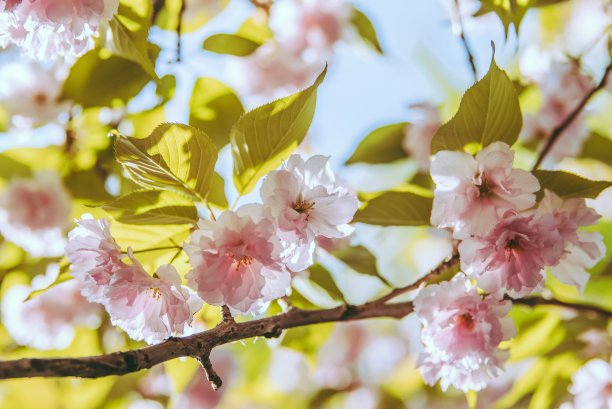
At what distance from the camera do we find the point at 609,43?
3.08 feet

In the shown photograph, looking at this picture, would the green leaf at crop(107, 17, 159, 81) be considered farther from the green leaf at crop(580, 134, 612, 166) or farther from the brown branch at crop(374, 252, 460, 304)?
the green leaf at crop(580, 134, 612, 166)

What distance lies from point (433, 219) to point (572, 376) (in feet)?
1.93

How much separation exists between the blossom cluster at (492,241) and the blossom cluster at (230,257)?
0.43ft

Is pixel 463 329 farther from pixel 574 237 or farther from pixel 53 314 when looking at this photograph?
pixel 53 314

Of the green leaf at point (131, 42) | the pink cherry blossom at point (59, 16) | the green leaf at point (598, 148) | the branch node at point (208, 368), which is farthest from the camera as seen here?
the green leaf at point (598, 148)

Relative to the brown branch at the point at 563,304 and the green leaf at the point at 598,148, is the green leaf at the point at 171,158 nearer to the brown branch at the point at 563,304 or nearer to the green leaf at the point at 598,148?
the brown branch at the point at 563,304

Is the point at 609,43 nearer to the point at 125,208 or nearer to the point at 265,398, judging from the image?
the point at 125,208

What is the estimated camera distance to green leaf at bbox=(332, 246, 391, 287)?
794 mm

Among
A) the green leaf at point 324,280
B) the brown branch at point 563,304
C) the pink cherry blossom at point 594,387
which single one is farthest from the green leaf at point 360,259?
the pink cherry blossom at point 594,387

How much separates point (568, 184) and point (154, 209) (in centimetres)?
52

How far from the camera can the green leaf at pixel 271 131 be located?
0.59 metres

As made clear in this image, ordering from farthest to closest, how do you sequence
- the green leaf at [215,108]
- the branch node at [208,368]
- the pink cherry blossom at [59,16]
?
1. the green leaf at [215,108]
2. the pink cherry blossom at [59,16]
3. the branch node at [208,368]

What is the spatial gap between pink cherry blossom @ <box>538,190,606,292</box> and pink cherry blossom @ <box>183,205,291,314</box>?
0.33 metres

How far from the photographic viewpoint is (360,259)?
2.71 ft
